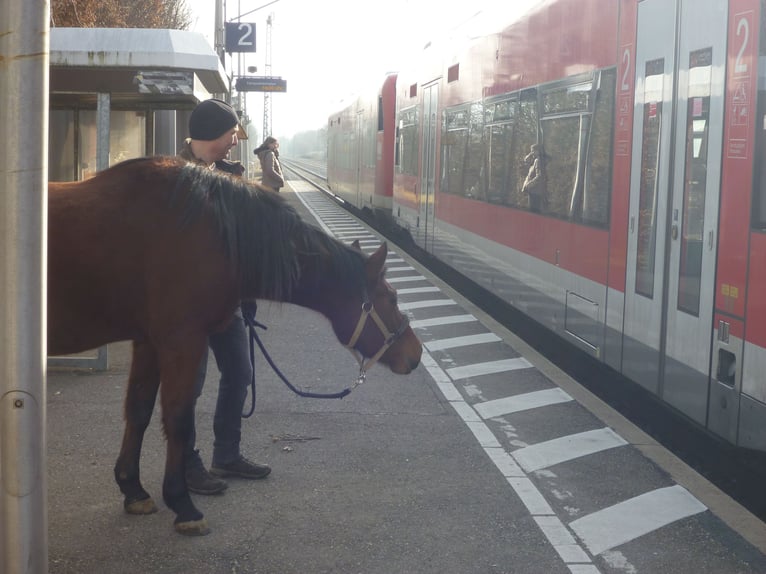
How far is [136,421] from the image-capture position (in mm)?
5496

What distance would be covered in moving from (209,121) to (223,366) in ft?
4.13

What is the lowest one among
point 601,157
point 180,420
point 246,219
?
point 180,420

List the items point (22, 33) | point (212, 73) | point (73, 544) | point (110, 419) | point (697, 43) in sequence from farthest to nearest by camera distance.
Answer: point (212, 73), point (110, 419), point (697, 43), point (73, 544), point (22, 33)

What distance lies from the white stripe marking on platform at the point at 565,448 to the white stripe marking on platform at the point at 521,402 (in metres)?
0.79

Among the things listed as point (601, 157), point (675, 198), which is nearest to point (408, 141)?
point (601, 157)

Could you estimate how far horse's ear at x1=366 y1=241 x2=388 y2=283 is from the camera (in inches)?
212

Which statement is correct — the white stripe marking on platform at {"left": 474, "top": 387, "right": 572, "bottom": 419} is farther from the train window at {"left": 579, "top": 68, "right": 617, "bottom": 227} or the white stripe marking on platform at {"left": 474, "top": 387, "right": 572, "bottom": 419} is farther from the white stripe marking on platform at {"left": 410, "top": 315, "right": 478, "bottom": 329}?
the white stripe marking on platform at {"left": 410, "top": 315, "right": 478, "bottom": 329}

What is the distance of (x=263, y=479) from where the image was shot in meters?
6.28

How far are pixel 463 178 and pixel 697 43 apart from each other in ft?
28.5

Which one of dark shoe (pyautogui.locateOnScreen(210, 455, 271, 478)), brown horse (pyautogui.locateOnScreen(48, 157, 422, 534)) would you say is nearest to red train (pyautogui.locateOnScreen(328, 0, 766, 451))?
brown horse (pyautogui.locateOnScreen(48, 157, 422, 534))

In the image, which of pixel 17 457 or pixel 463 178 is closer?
pixel 17 457

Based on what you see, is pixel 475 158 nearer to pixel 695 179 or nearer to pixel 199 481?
pixel 695 179

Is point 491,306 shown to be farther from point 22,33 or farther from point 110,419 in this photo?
point 22,33

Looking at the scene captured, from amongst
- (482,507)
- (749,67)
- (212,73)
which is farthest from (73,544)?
(212,73)
